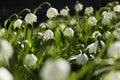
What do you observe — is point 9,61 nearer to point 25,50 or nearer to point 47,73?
point 25,50

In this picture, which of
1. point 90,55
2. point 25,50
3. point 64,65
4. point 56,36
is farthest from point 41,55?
point 64,65

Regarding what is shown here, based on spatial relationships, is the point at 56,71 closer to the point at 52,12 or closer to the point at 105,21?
the point at 52,12

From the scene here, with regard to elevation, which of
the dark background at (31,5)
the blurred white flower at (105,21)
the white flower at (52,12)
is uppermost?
the dark background at (31,5)

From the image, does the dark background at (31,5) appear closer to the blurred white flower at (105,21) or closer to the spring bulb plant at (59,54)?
the spring bulb plant at (59,54)

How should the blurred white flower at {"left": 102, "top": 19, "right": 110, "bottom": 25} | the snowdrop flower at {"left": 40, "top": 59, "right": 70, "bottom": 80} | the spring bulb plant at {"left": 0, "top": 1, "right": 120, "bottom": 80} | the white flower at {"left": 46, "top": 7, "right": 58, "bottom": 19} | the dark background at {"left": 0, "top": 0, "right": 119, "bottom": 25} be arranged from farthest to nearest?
the dark background at {"left": 0, "top": 0, "right": 119, "bottom": 25}, the blurred white flower at {"left": 102, "top": 19, "right": 110, "bottom": 25}, the white flower at {"left": 46, "top": 7, "right": 58, "bottom": 19}, the spring bulb plant at {"left": 0, "top": 1, "right": 120, "bottom": 80}, the snowdrop flower at {"left": 40, "top": 59, "right": 70, "bottom": 80}

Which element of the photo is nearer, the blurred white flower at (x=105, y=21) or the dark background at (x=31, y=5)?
the blurred white flower at (x=105, y=21)

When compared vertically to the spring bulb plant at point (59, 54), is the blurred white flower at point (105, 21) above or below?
above

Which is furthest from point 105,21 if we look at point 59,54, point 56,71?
point 56,71

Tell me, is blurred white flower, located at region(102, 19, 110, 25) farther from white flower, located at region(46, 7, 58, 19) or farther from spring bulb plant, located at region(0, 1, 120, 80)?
white flower, located at region(46, 7, 58, 19)

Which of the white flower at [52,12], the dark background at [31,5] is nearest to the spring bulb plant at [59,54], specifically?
the white flower at [52,12]

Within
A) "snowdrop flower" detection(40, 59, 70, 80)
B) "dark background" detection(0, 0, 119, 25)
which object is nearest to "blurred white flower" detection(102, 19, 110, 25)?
"snowdrop flower" detection(40, 59, 70, 80)

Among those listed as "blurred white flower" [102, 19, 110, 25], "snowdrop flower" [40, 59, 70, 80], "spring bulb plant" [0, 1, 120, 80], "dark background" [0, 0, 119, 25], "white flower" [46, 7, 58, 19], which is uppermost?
"dark background" [0, 0, 119, 25]
